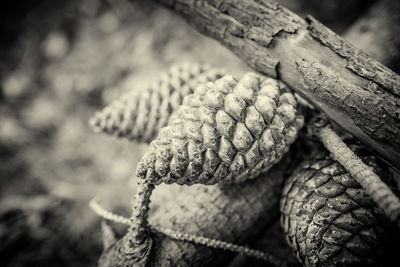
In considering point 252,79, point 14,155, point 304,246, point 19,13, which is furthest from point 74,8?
point 304,246

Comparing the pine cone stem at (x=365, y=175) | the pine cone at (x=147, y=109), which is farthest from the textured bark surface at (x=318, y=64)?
the pine cone at (x=147, y=109)

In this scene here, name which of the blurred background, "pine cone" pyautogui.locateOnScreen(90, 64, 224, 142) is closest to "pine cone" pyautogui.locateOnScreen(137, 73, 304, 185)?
"pine cone" pyautogui.locateOnScreen(90, 64, 224, 142)

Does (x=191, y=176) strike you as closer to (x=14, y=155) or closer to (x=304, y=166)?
(x=304, y=166)

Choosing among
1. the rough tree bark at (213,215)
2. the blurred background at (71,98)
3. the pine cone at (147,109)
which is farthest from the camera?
the blurred background at (71,98)

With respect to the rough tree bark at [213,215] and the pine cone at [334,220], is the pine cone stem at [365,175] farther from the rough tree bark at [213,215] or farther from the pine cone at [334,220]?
the rough tree bark at [213,215]

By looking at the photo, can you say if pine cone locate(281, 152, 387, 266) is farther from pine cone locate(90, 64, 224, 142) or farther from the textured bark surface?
pine cone locate(90, 64, 224, 142)

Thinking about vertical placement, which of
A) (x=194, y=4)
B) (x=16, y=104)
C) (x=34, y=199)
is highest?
(x=194, y=4)
